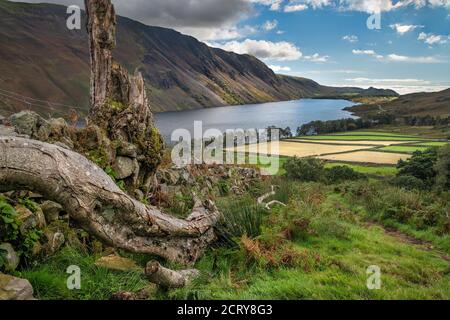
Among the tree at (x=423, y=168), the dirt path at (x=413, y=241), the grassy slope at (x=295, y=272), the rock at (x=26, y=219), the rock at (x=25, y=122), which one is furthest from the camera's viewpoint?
the tree at (x=423, y=168)

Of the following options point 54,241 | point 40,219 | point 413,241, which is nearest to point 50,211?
point 40,219

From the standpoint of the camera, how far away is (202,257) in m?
7.21

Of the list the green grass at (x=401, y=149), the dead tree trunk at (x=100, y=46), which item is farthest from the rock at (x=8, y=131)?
the green grass at (x=401, y=149)

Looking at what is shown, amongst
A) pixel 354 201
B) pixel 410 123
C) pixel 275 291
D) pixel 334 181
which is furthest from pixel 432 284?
pixel 410 123

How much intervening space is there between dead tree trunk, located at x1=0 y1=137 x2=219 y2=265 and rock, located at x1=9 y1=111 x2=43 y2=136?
3.12 metres

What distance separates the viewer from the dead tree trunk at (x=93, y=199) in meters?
4.79

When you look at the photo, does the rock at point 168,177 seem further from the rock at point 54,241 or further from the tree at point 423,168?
the tree at point 423,168

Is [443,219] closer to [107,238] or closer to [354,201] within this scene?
[354,201]

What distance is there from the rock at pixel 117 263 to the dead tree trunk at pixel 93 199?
283mm

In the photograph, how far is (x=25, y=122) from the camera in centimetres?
777

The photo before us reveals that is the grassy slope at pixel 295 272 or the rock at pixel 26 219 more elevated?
the rock at pixel 26 219

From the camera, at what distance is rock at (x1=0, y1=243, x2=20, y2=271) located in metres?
5.05

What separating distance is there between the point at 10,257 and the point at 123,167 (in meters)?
4.50

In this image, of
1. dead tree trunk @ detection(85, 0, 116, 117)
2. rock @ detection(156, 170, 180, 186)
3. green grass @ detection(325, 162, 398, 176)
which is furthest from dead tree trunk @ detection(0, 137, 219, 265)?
green grass @ detection(325, 162, 398, 176)
